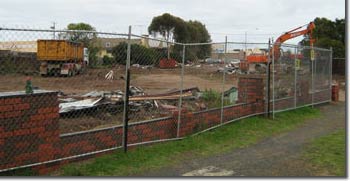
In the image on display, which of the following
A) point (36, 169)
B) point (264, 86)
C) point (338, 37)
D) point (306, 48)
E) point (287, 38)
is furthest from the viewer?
point (338, 37)

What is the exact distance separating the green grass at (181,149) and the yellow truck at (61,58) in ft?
4.22

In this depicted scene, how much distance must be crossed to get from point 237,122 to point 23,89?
5.46 meters

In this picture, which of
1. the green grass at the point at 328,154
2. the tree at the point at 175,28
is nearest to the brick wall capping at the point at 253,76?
the green grass at the point at 328,154

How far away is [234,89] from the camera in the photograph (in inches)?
466

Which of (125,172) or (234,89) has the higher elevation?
(234,89)

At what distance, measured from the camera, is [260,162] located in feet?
21.8

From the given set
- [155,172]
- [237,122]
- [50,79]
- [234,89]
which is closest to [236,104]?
[237,122]

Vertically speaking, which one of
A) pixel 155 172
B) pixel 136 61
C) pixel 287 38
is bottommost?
pixel 155 172

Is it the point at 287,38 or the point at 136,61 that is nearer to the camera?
the point at 136,61

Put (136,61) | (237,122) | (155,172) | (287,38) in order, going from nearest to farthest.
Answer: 1. (155,172)
2. (136,61)
3. (237,122)
4. (287,38)

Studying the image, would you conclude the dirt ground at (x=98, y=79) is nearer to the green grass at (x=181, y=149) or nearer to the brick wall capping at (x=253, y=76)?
the green grass at (x=181, y=149)

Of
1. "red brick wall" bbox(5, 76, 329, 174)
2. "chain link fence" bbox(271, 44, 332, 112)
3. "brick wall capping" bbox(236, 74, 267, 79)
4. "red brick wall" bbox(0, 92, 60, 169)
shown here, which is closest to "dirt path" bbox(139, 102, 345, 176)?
"red brick wall" bbox(5, 76, 329, 174)

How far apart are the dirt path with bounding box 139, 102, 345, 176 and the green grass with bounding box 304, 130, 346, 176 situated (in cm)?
15

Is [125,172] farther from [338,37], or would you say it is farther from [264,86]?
[338,37]
